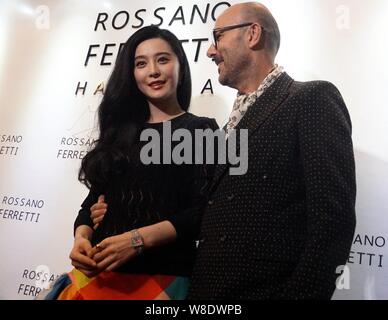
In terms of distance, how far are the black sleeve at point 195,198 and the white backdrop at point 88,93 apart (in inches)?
18.7

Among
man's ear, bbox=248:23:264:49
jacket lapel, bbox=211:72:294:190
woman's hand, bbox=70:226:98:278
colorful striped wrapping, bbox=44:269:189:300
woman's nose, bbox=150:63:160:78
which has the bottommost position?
colorful striped wrapping, bbox=44:269:189:300

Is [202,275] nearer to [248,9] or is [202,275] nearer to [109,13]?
[248,9]

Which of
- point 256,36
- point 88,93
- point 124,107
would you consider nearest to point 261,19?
point 256,36

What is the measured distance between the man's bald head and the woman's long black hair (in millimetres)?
291

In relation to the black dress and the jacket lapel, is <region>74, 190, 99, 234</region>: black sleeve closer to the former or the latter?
the black dress

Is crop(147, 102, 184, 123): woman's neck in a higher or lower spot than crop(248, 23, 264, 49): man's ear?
lower

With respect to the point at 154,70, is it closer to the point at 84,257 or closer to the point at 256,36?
the point at 256,36

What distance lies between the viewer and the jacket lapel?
117cm

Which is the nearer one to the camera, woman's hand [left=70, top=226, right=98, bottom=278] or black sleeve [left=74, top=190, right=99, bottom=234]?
woman's hand [left=70, top=226, right=98, bottom=278]

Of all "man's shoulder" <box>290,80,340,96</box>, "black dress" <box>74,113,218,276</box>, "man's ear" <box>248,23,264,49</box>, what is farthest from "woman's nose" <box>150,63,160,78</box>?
"man's shoulder" <box>290,80,340,96</box>

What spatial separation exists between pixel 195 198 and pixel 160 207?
112 millimetres

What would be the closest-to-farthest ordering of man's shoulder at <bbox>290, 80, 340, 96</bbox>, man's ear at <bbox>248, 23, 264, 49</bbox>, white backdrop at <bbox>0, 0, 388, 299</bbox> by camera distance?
man's shoulder at <bbox>290, 80, 340, 96</bbox>
man's ear at <bbox>248, 23, 264, 49</bbox>
white backdrop at <bbox>0, 0, 388, 299</bbox>

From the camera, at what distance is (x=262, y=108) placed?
119 cm

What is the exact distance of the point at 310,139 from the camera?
1037 millimetres
